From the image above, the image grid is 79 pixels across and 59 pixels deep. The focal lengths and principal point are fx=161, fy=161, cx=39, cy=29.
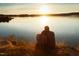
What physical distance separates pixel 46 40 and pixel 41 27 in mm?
123

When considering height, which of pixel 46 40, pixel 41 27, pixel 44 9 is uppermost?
pixel 44 9

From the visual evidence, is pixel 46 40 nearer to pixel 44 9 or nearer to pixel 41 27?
pixel 41 27

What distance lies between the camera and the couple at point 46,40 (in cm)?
141

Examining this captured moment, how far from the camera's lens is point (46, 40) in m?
1.42

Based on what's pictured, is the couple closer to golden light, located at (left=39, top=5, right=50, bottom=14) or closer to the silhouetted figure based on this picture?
the silhouetted figure

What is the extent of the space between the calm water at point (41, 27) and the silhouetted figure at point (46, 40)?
0.12 feet

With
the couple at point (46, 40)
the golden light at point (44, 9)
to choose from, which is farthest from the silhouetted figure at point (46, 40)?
the golden light at point (44, 9)

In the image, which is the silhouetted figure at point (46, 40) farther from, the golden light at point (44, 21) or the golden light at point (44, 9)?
the golden light at point (44, 9)

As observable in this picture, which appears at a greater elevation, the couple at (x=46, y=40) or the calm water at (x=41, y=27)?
the calm water at (x=41, y=27)

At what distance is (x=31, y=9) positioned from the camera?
1433 millimetres

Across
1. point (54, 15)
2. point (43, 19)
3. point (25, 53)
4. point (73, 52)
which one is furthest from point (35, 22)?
point (73, 52)

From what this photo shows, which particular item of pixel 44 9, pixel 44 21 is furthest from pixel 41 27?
pixel 44 9

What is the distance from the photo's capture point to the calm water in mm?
1411

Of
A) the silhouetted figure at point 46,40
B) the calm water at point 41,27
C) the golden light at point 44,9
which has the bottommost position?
the silhouetted figure at point 46,40
